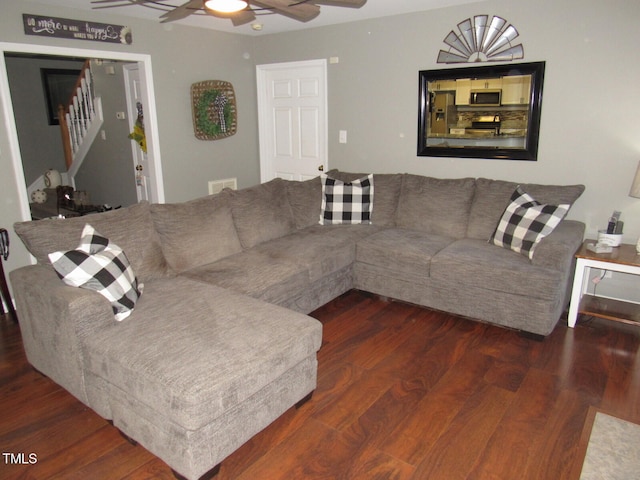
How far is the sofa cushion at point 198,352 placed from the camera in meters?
1.79

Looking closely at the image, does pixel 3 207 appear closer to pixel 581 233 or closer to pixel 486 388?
pixel 486 388

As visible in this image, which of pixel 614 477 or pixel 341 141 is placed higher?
pixel 341 141

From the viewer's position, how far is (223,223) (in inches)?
134

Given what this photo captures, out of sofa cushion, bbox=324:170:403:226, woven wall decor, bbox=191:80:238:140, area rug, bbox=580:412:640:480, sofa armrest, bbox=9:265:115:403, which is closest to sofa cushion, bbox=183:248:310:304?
sofa armrest, bbox=9:265:115:403

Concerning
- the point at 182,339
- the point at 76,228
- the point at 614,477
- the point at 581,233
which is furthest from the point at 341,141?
the point at 614,477

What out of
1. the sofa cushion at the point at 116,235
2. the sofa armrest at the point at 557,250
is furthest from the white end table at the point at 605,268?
the sofa cushion at the point at 116,235

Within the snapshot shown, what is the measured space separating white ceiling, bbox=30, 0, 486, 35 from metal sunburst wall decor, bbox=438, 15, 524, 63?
0.69ft

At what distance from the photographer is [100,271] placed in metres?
2.31

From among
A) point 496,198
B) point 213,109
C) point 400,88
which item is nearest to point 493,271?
point 496,198

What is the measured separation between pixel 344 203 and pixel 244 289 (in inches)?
66.1

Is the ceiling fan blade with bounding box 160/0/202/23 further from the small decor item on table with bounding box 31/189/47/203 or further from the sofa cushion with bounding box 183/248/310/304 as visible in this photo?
the small decor item on table with bounding box 31/189/47/203

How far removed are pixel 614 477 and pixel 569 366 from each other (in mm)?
916

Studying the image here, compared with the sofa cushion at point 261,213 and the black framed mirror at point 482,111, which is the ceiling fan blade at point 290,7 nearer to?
the sofa cushion at point 261,213

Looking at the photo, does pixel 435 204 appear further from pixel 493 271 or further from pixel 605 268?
pixel 605 268
